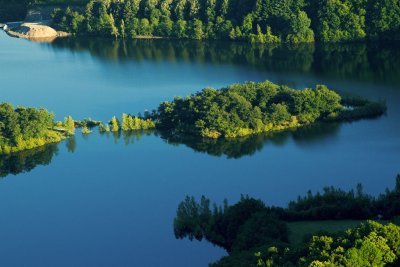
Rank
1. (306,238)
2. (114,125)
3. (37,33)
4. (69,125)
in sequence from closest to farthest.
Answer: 1. (306,238)
2. (114,125)
3. (69,125)
4. (37,33)

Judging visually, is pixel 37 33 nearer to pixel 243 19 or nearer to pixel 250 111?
pixel 243 19

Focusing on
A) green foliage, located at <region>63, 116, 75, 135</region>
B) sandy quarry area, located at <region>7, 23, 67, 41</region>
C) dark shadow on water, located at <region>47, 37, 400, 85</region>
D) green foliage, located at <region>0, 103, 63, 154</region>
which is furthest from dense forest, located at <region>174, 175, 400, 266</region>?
sandy quarry area, located at <region>7, 23, 67, 41</region>

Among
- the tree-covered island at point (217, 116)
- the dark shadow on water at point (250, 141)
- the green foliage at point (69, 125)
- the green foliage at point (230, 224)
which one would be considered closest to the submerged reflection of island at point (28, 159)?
the tree-covered island at point (217, 116)

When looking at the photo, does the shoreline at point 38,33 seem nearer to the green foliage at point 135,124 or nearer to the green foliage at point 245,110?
the green foliage at point 135,124

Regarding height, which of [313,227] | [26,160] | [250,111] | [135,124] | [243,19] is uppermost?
[243,19]

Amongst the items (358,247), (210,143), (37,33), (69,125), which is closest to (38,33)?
(37,33)

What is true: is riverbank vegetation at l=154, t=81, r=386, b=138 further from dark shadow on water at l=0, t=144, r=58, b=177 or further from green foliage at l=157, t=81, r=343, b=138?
dark shadow on water at l=0, t=144, r=58, b=177
